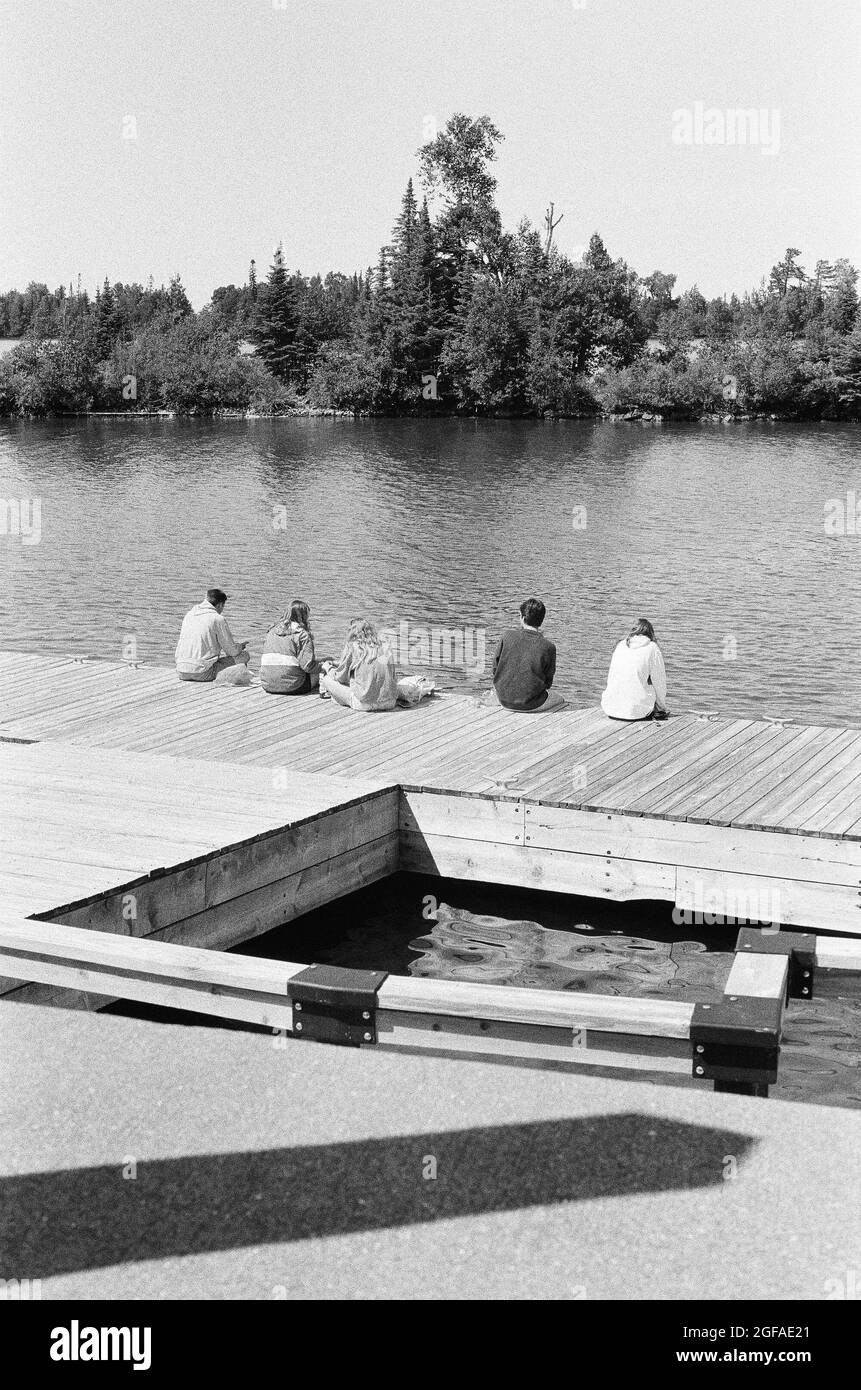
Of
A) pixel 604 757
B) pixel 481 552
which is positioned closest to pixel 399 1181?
pixel 604 757

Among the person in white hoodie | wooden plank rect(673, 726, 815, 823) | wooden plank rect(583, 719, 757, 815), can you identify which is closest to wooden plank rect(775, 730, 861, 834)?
wooden plank rect(673, 726, 815, 823)

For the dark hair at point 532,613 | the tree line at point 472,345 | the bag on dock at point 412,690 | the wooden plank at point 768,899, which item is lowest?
the wooden plank at point 768,899

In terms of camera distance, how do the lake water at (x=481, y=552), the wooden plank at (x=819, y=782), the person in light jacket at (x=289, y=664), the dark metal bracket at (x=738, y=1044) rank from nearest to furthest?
the dark metal bracket at (x=738, y=1044), the wooden plank at (x=819, y=782), the person in light jacket at (x=289, y=664), the lake water at (x=481, y=552)

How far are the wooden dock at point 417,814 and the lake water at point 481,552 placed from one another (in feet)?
23.9

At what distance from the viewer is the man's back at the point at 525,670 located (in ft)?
37.8

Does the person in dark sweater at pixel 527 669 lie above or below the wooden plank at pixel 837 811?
above

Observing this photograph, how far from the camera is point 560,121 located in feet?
91.1

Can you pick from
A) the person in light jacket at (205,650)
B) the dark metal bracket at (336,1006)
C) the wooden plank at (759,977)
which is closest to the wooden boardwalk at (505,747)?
the person in light jacket at (205,650)

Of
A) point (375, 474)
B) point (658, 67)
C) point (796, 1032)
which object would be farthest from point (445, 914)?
point (375, 474)

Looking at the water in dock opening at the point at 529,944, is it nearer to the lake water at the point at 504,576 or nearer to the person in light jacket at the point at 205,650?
the lake water at the point at 504,576

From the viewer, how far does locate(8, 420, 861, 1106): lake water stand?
28.9 feet

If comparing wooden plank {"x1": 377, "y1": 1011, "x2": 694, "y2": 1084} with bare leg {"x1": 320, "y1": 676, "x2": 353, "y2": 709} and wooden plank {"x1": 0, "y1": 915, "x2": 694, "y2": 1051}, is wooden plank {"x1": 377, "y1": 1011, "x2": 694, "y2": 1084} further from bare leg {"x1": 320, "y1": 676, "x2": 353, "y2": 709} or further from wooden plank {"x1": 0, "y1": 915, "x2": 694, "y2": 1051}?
bare leg {"x1": 320, "y1": 676, "x2": 353, "y2": 709}
